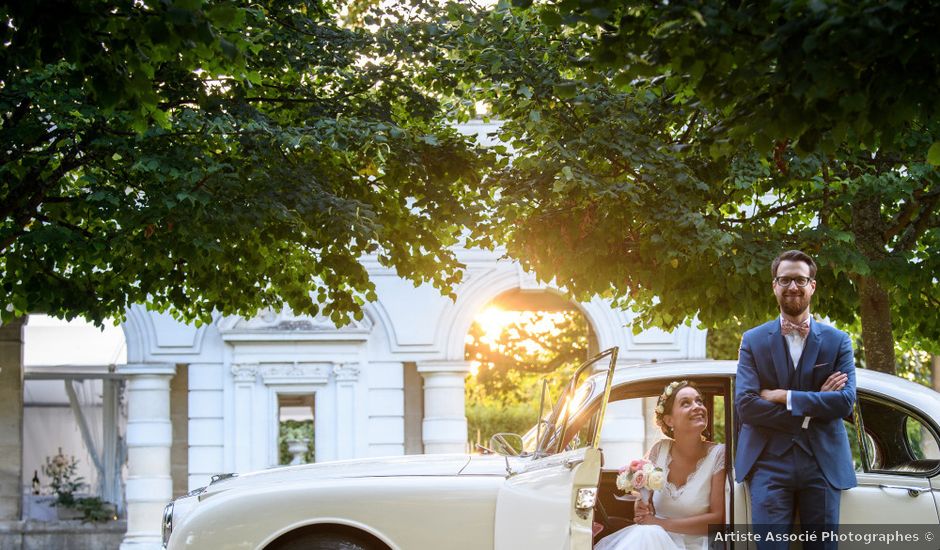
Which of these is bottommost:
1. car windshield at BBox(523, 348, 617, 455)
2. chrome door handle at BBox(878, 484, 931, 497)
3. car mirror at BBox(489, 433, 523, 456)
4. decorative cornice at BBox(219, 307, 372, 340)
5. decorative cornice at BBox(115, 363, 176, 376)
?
chrome door handle at BBox(878, 484, 931, 497)

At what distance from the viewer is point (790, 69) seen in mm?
4723

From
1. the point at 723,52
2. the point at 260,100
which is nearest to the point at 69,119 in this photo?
the point at 260,100

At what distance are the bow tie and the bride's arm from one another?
2.63ft

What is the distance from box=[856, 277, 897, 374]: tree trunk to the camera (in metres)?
10.8

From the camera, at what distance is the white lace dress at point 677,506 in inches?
231

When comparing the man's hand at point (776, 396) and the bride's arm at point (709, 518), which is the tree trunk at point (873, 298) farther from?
the man's hand at point (776, 396)

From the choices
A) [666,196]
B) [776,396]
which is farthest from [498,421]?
[776,396]

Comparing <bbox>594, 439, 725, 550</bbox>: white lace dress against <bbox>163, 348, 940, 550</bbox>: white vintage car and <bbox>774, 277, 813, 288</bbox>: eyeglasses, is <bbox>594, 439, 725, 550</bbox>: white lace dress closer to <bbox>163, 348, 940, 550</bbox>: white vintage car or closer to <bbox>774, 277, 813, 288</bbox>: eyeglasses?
<bbox>163, 348, 940, 550</bbox>: white vintage car

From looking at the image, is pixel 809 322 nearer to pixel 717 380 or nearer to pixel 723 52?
pixel 717 380

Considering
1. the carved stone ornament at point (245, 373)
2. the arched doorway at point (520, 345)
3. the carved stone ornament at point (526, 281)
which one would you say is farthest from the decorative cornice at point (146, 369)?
the arched doorway at point (520, 345)

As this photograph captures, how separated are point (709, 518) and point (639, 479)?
0.40 metres

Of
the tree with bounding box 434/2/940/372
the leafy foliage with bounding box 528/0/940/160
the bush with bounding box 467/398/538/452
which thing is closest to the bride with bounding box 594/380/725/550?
the leafy foliage with bounding box 528/0/940/160

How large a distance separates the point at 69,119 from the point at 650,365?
6.26 meters

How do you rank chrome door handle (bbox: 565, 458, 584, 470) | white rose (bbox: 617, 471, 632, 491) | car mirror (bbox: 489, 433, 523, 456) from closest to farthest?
chrome door handle (bbox: 565, 458, 584, 470), white rose (bbox: 617, 471, 632, 491), car mirror (bbox: 489, 433, 523, 456)
